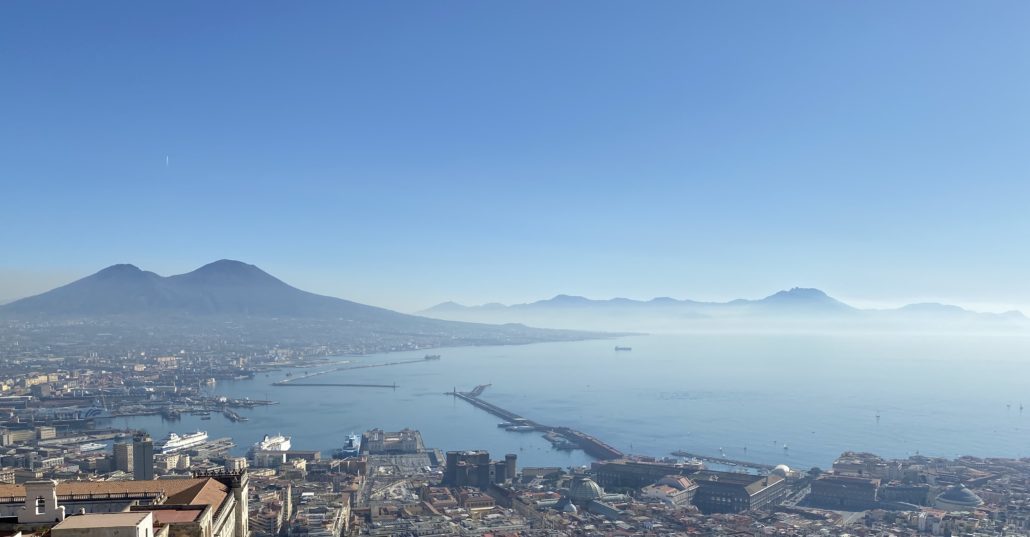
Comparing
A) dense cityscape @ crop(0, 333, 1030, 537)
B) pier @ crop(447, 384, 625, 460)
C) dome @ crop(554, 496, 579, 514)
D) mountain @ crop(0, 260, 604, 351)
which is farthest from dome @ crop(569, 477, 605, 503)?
mountain @ crop(0, 260, 604, 351)

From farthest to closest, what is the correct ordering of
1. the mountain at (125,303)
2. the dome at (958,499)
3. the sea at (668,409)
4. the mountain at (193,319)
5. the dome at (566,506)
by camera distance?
the mountain at (125,303), the mountain at (193,319), the sea at (668,409), the dome at (958,499), the dome at (566,506)

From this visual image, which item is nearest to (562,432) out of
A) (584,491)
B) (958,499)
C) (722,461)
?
(722,461)

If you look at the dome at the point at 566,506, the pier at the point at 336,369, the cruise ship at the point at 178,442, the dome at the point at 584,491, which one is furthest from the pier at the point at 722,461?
the pier at the point at 336,369

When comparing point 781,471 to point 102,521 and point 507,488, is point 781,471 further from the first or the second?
point 102,521

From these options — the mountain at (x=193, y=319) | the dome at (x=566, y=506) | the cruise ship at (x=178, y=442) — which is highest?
the mountain at (x=193, y=319)

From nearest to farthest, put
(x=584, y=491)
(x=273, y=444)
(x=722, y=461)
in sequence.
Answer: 1. (x=584, y=491)
2. (x=722, y=461)
3. (x=273, y=444)

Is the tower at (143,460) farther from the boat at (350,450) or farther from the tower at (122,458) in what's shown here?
the boat at (350,450)

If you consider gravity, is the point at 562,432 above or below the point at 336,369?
below
